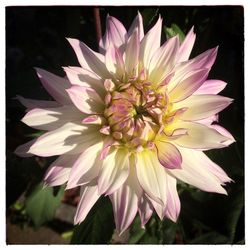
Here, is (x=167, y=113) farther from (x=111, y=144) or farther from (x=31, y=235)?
(x=31, y=235)

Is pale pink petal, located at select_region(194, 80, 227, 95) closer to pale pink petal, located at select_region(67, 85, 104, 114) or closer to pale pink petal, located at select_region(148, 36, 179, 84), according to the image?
pale pink petal, located at select_region(148, 36, 179, 84)

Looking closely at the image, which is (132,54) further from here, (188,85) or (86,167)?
(86,167)

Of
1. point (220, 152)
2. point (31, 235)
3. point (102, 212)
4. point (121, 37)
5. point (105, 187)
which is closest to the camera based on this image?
point (105, 187)

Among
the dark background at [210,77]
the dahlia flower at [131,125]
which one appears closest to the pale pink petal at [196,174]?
the dahlia flower at [131,125]

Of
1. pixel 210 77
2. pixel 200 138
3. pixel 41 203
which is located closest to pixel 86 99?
pixel 200 138

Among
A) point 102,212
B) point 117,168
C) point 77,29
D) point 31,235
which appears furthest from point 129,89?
point 31,235

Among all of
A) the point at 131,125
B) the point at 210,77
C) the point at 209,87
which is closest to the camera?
the point at 131,125

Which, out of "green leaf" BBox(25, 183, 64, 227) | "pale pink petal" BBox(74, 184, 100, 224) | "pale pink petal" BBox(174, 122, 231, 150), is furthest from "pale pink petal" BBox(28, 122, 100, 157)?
"green leaf" BBox(25, 183, 64, 227)
